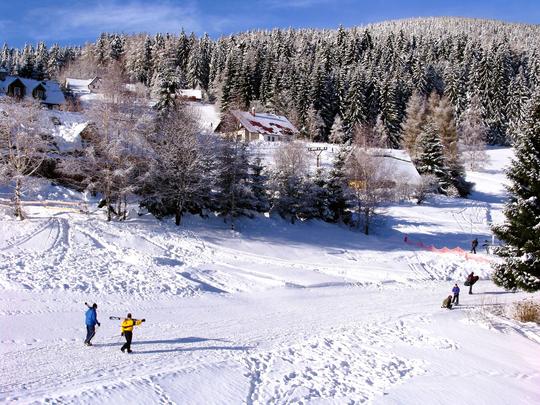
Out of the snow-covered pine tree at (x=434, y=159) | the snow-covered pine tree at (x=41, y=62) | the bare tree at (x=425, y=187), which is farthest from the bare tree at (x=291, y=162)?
the snow-covered pine tree at (x=41, y=62)

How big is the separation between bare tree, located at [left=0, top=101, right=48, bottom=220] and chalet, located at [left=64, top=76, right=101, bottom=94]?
6482cm

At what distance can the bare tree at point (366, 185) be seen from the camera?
40.5 metres

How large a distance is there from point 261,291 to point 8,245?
1373 centimetres

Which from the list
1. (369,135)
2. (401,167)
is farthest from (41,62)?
(401,167)

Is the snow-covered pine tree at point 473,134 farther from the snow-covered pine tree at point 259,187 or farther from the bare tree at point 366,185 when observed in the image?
the snow-covered pine tree at point 259,187

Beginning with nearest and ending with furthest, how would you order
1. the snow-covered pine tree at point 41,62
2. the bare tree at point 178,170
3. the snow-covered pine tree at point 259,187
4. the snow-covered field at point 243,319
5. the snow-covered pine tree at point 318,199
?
the snow-covered field at point 243,319 → the bare tree at point 178,170 → the snow-covered pine tree at point 259,187 → the snow-covered pine tree at point 318,199 → the snow-covered pine tree at point 41,62

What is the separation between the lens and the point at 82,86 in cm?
9800

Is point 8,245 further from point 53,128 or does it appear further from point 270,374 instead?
point 270,374

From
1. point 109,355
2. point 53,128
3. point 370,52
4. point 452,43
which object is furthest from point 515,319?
point 452,43

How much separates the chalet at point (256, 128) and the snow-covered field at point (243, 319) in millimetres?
35072

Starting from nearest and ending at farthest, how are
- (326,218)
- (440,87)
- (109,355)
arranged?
(109,355)
(326,218)
(440,87)

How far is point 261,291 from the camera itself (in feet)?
76.0

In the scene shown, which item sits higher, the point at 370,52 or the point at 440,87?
the point at 370,52

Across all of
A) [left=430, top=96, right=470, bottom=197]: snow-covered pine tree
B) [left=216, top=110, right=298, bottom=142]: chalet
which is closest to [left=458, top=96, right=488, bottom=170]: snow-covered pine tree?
[left=430, top=96, right=470, bottom=197]: snow-covered pine tree
